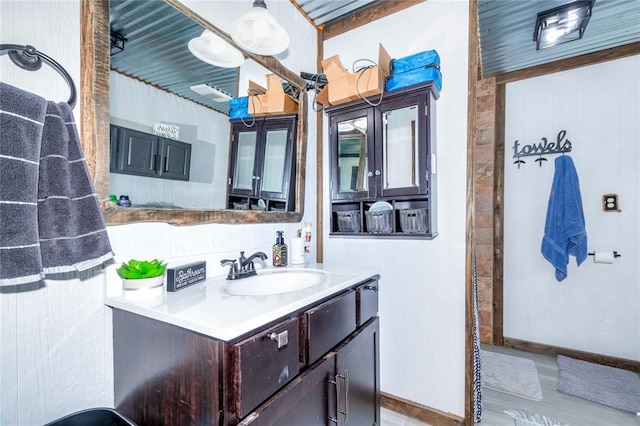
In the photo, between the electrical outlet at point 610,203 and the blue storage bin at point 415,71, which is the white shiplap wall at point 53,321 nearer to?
the blue storage bin at point 415,71

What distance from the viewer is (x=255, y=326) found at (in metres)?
0.82

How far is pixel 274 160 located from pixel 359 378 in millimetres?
1192

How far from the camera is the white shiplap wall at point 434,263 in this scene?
165 cm

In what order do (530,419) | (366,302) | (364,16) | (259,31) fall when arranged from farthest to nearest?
(364,16) < (530,419) < (366,302) < (259,31)

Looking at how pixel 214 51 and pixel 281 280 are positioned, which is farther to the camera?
pixel 281 280

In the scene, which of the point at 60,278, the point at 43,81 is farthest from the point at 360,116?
the point at 60,278

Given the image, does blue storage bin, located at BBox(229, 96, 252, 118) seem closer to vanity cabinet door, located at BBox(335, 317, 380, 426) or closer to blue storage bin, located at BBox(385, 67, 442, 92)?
blue storage bin, located at BBox(385, 67, 442, 92)

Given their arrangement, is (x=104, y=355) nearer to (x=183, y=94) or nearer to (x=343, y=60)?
(x=183, y=94)

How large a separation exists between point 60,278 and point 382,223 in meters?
1.41

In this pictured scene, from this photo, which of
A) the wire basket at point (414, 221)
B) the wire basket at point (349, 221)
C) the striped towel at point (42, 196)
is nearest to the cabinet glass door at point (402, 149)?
the wire basket at point (414, 221)

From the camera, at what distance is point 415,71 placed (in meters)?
1.59

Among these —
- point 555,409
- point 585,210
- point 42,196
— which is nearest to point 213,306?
point 42,196

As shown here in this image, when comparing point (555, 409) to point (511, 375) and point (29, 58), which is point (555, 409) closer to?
point (511, 375)

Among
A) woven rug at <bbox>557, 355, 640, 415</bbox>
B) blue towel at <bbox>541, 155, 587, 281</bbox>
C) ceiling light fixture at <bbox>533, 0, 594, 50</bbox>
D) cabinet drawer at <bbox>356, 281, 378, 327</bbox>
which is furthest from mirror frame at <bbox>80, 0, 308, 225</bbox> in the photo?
blue towel at <bbox>541, 155, 587, 281</bbox>
